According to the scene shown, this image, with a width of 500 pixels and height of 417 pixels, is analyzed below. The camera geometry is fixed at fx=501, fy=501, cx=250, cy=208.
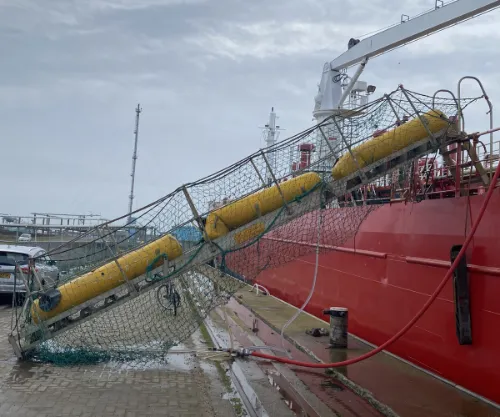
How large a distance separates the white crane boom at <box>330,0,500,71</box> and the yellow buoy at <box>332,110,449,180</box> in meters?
3.32

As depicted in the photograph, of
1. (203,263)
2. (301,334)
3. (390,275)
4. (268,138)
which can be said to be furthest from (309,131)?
(268,138)

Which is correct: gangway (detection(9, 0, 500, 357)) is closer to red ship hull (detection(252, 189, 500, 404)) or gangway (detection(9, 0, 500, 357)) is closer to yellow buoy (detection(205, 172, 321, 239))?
yellow buoy (detection(205, 172, 321, 239))

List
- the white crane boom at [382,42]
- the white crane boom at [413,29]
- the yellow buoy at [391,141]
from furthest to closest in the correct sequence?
the white crane boom at [382,42] → the white crane boom at [413,29] → the yellow buoy at [391,141]

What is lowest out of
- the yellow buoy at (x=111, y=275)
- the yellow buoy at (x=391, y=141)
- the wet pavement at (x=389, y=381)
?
the wet pavement at (x=389, y=381)

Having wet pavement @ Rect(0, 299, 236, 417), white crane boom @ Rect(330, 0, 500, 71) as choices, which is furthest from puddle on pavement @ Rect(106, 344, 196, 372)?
white crane boom @ Rect(330, 0, 500, 71)

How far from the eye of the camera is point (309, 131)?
21.8 ft

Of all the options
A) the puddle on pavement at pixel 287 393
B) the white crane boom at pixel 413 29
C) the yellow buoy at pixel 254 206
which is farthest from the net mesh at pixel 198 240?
the white crane boom at pixel 413 29

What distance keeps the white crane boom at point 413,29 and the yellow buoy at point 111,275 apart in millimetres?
6587

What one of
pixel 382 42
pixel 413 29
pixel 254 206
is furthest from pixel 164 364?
pixel 382 42

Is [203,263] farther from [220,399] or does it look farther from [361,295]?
[361,295]

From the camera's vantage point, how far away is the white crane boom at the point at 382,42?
8992mm

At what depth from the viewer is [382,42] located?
Result: 11336 millimetres

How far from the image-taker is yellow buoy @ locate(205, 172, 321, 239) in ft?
21.4

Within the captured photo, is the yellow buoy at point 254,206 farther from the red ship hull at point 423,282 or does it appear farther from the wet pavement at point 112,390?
the wet pavement at point 112,390
